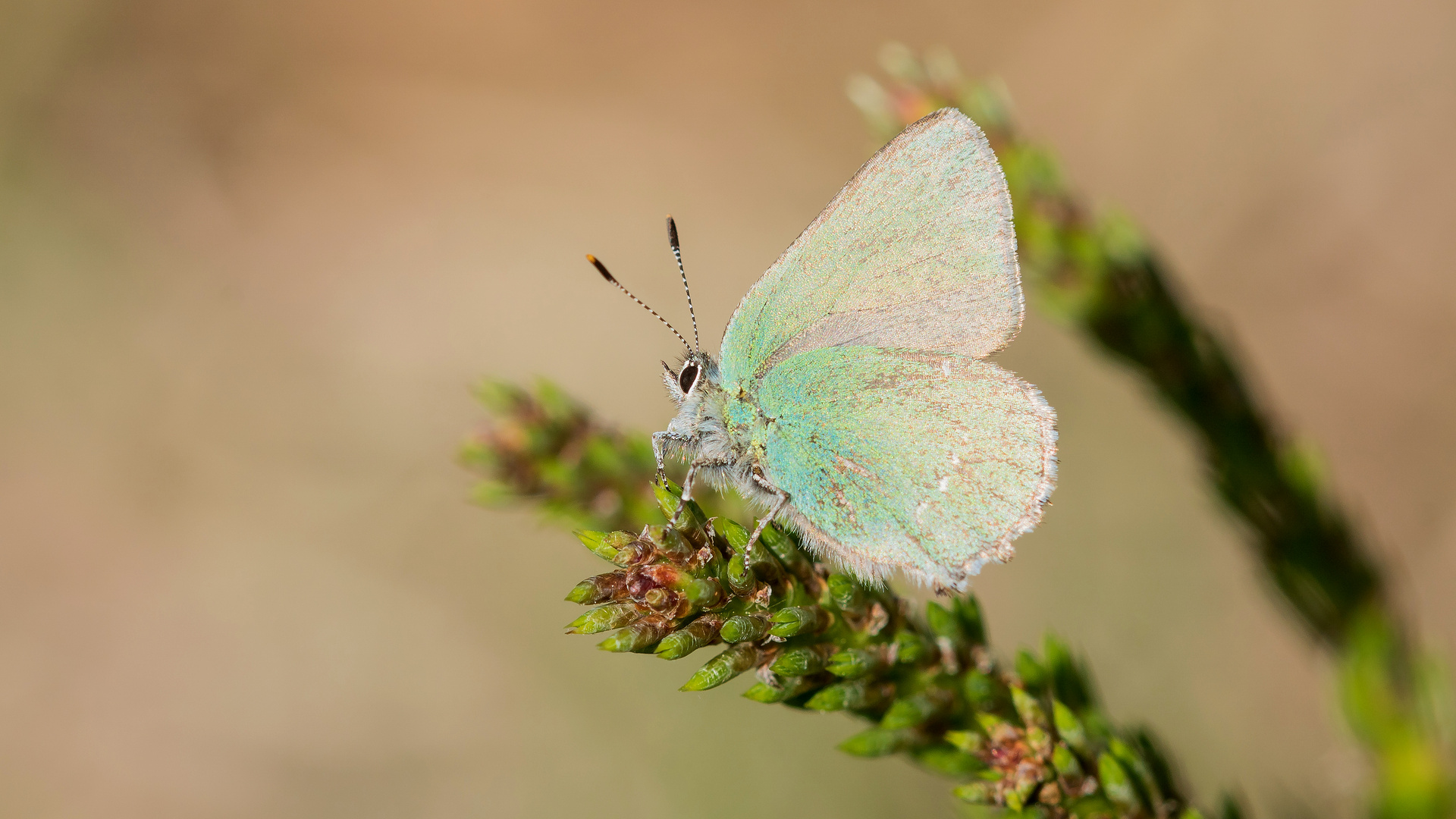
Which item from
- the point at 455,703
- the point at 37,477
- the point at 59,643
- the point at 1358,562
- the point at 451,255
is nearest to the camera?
the point at 1358,562

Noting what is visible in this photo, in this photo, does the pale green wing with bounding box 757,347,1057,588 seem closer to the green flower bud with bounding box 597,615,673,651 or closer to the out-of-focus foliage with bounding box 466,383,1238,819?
the out-of-focus foliage with bounding box 466,383,1238,819

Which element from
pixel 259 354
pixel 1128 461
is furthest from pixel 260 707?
pixel 1128 461

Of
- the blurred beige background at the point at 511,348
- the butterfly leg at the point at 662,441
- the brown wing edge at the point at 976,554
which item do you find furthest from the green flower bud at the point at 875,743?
the blurred beige background at the point at 511,348

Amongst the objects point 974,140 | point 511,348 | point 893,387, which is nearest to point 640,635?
point 893,387

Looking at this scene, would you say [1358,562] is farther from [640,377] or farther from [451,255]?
[451,255]

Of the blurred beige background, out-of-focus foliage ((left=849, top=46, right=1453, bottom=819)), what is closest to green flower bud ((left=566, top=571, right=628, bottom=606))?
out-of-focus foliage ((left=849, top=46, right=1453, bottom=819))

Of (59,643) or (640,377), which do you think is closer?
(59,643)
